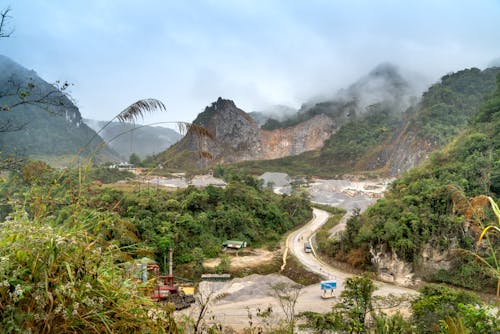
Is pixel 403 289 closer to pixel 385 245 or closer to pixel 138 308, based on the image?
pixel 385 245

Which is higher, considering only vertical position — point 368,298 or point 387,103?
point 387,103

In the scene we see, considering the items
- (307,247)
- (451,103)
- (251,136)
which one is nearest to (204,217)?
(307,247)

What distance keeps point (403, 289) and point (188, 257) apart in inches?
516

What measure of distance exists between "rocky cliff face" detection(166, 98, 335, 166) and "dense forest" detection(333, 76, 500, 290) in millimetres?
70317

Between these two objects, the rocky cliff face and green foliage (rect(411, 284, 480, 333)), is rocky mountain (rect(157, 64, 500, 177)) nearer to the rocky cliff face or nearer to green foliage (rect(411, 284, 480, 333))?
the rocky cliff face

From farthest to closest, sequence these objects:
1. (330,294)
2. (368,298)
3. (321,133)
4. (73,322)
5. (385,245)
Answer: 1. (321,133)
2. (385,245)
3. (330,294)
4. (368,298)
5. (73,322)

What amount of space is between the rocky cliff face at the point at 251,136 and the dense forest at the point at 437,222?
70.3 m

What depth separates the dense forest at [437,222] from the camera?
55.5ft

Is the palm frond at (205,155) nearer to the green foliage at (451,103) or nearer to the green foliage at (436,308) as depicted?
the green foliage at (436,308)

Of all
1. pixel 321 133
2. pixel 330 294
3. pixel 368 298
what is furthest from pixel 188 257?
pixel 321 133

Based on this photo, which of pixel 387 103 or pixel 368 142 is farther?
pixel 387 103

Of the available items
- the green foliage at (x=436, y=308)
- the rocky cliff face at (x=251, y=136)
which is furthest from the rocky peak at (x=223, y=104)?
the green foliage at (x=436, y=308)

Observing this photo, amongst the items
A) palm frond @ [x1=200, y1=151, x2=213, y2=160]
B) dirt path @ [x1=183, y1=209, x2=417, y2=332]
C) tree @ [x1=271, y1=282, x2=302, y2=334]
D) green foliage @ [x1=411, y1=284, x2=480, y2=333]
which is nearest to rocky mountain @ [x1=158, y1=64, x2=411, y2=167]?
dirt path @ [x1=183, y1=209, x2=417, y2=332]

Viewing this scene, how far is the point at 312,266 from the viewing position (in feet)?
→ 66.9
